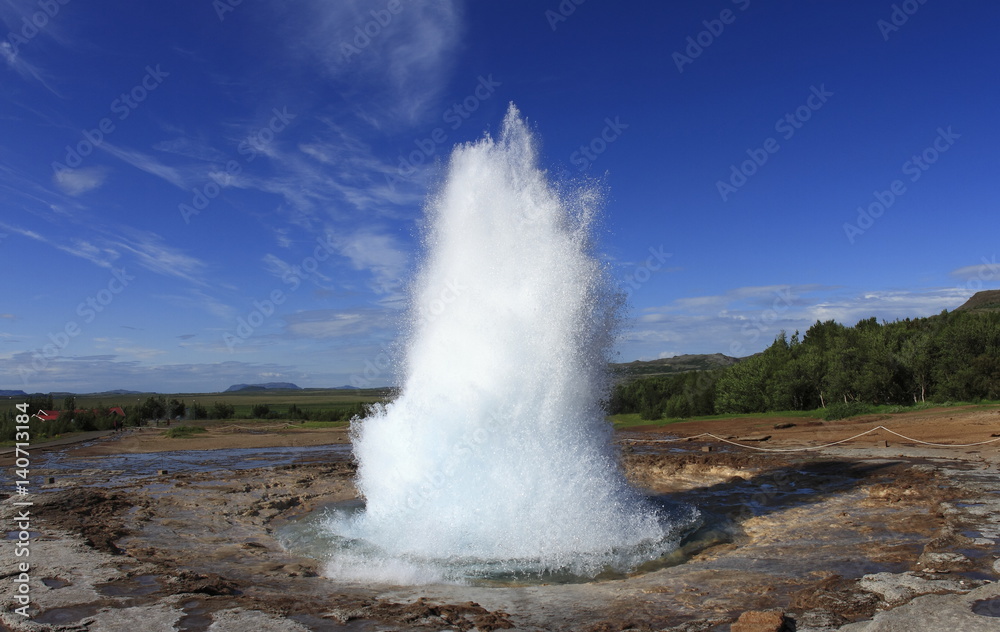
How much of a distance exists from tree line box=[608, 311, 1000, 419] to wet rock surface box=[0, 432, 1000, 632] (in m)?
24.0

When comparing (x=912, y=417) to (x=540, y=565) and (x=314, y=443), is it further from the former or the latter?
(x=314, y=443)

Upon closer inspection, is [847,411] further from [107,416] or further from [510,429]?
[107,416]

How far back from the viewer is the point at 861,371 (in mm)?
39406

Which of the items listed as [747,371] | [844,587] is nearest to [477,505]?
[844,587]

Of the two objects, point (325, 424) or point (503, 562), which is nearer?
point (503, 562)

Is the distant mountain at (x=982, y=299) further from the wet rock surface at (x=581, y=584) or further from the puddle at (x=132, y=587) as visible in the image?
the puddle at (x=132, y=587)

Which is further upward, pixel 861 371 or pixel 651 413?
pixel 861 371

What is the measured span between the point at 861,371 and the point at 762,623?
39870mm

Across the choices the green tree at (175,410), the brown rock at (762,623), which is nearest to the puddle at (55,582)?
the brown rock at (762,623)

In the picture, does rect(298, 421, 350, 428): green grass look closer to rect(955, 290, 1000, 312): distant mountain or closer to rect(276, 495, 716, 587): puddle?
rect(276, 495, 716, 587): puddle

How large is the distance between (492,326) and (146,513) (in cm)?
973

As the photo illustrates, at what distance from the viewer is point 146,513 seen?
14.1 meters

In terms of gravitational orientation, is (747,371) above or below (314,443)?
above

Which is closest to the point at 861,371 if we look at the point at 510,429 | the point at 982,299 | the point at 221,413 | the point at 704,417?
the point at 704,417
